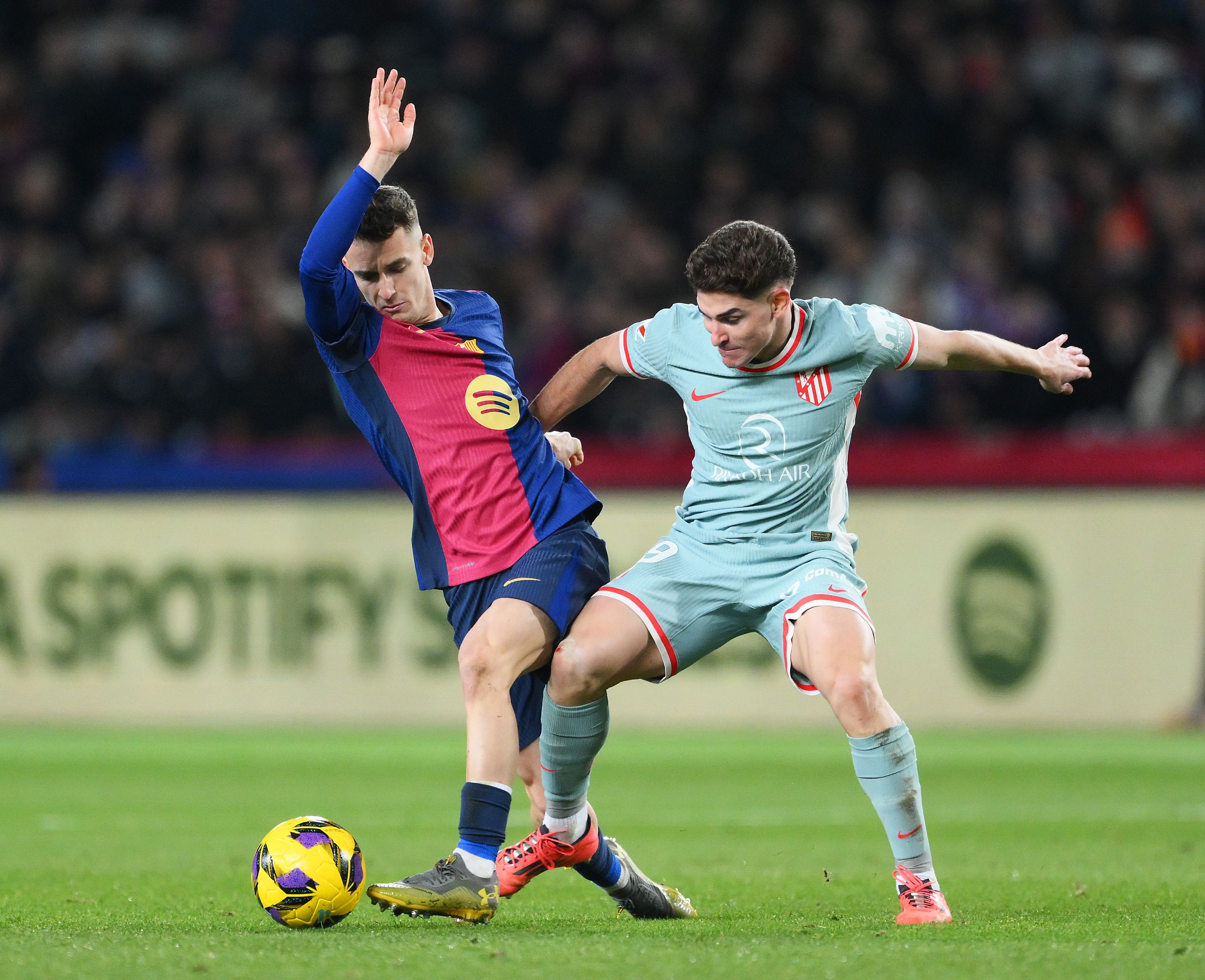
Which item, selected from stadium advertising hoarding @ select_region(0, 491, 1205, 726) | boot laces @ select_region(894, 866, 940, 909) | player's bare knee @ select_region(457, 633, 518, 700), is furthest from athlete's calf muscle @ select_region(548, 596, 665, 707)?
stadium advertising hoarding @ select_region(0, 491, 1205, 726)

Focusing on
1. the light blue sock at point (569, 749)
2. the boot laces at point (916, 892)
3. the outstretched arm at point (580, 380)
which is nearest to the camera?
the boot laces at point (916, 892)

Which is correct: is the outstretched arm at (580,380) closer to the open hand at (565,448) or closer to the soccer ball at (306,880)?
the open hand at (565,448)

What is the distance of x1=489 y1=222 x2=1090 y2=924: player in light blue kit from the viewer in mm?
5145

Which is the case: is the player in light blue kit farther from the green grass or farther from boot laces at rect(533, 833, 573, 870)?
the green grass

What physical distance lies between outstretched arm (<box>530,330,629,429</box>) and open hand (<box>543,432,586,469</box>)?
5 cm

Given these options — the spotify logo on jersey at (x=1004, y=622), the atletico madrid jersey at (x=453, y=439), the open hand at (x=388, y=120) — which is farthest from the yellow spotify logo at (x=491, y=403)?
the spotify logo on jersey at (x=1004, y=622)

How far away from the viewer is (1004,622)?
42.7 ft

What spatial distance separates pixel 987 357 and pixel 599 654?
1.50 metres

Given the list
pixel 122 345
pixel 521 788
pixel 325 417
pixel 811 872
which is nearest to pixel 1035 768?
pixel 521 788

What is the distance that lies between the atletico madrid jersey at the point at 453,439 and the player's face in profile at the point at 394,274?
0.16 ft

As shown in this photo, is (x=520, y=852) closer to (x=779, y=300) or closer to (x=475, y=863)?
(x=475, y=863)

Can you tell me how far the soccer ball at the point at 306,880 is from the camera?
16.0 feet

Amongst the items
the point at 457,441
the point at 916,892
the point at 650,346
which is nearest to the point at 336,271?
the point at 457,441

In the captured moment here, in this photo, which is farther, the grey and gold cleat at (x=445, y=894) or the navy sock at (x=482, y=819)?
the navy sock at (x=482, y=819)
